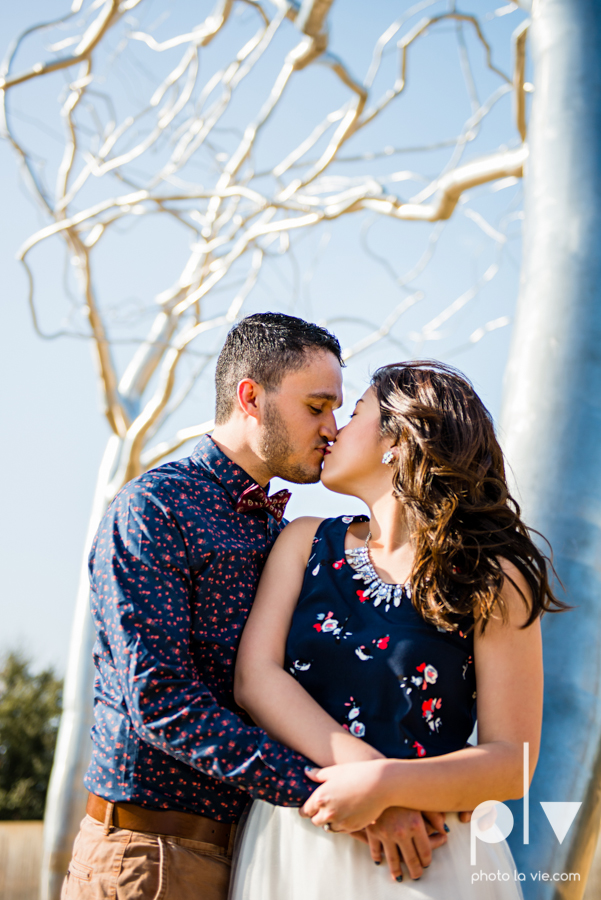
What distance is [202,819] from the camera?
1345 millimetres

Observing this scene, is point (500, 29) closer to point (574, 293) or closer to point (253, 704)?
point (574, 293)

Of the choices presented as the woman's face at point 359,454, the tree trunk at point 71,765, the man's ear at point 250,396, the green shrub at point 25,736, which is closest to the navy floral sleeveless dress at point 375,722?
the woman's face at point 359,454

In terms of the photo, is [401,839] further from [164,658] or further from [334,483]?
[334,483]

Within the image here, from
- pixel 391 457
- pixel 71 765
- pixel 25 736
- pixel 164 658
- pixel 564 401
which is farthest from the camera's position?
pixel 25 736

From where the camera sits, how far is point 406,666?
129 cm

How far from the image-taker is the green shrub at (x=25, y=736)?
8.58 m

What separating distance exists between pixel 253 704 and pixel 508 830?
449 millimetres

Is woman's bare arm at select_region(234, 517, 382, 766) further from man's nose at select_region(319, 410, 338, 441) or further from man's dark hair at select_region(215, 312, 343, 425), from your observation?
man's dark hair at select_region(215, 312, 343, 425)

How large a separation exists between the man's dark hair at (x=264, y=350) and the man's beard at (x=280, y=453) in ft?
0.33

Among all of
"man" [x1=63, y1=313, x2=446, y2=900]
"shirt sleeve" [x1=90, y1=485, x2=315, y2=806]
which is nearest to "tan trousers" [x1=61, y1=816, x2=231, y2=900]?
"man" [x1=63, y1=313, x2=446, y2=900]

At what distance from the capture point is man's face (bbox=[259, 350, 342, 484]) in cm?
179

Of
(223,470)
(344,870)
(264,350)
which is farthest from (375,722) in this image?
(264,350)

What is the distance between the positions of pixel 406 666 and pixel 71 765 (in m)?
4.66

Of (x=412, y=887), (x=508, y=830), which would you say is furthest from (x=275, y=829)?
(x=508, y=830)
